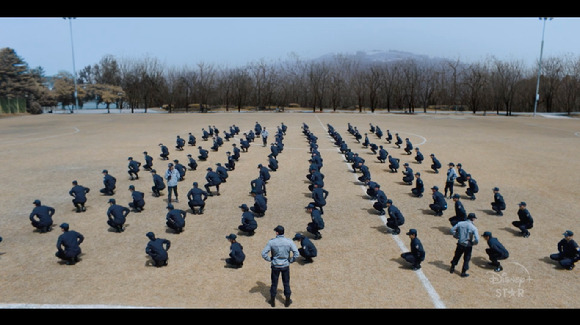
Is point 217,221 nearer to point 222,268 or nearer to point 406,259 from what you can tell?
point 222,268

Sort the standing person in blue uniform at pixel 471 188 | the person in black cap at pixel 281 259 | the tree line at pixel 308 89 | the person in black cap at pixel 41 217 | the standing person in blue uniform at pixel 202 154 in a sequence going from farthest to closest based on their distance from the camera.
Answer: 1. the tree line at pixel 308 89
2. the standing person in blue uniform at pixel 202 154
3. the standing person in blue uniform at pixel 471 188
4. the person in black cap at pixel 41 217
5. the person in black cap at pixel 281 259

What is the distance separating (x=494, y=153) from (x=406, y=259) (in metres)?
21.9

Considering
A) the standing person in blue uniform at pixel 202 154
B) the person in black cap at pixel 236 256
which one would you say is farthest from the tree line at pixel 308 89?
the person in black cap at pixel 236 256

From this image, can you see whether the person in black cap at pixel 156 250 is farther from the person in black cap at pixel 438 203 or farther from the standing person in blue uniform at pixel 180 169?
the person in black cap at pixel 438 203

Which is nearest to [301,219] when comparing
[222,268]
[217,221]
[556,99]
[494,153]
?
[217,221]

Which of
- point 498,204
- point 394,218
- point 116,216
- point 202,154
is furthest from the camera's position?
point 202,154

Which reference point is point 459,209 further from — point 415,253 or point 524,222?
point 415,253

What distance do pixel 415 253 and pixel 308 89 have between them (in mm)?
100430

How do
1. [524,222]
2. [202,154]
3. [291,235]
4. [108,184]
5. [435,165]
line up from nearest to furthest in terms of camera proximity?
[524,222], [291,235], [108,184], [435,165], [202,154]

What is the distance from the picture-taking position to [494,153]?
28344mm

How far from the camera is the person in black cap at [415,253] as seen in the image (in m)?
10.1

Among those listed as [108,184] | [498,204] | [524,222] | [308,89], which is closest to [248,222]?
[108,184]

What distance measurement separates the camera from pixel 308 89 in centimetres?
10788

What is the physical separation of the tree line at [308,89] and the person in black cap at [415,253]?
75.3 metres
